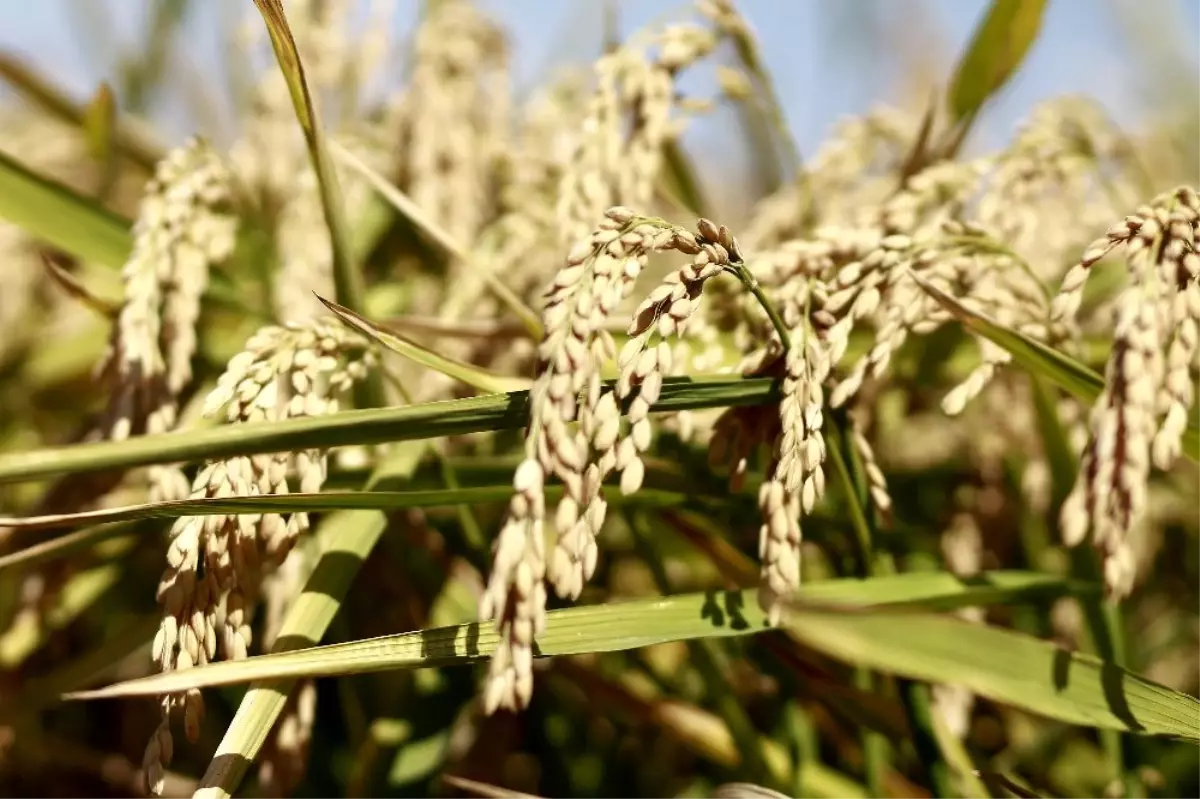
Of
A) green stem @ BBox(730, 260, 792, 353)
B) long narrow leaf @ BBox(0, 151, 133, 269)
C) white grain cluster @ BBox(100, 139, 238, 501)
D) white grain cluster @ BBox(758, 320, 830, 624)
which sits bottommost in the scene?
white grain cluster @ BBox(758, 320, 830, 624)

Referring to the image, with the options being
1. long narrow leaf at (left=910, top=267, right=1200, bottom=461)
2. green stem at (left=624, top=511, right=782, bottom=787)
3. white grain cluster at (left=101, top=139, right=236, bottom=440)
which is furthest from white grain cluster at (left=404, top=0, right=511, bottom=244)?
long narrow leaf at (left=910, top=267, right=1200, bottom=461)

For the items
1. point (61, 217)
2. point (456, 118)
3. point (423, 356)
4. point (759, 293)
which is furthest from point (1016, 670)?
point (456, 118)

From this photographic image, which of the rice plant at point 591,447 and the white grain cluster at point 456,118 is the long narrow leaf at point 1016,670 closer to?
the rice plant at point 591,447

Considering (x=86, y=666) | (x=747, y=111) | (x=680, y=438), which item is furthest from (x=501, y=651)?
(x=747, y=111)

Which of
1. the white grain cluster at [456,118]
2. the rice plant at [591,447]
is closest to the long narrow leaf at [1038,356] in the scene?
the rice plant at [591,447]

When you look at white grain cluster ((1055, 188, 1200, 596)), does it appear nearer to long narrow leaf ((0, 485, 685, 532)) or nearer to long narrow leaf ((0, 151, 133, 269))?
long narrow leaf ((0, 485, 685, 532))

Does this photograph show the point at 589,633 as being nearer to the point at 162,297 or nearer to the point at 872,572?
the point at 872,572
